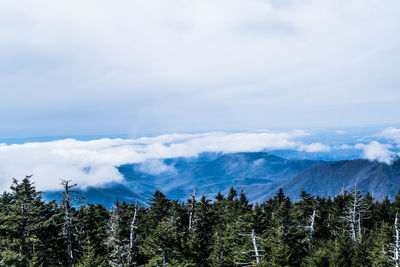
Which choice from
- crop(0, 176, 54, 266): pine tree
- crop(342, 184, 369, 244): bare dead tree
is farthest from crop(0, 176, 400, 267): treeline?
crop(342, 184, 369, 244): bare dead tree

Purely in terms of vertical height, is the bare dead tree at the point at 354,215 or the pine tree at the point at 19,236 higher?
the pine tree at the point at 19,236

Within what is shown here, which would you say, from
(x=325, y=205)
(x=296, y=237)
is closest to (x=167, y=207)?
(x=296, y=237)

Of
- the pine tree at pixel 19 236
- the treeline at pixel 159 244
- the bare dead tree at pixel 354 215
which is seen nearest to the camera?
the pine tree at pixel 19 236

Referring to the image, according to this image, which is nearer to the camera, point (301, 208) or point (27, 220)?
point (27, 220)

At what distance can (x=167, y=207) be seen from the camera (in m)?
58.5

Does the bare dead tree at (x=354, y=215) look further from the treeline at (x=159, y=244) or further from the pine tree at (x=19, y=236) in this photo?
the pine tree at (x=19, y=236)

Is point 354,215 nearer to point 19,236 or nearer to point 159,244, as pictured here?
point 159,244

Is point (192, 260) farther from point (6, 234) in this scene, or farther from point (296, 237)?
point (6, 234)

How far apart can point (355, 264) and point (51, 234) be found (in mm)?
40408

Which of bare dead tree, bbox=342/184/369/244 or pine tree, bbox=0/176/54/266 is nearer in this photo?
pine tree, bbox=0/176/54/266

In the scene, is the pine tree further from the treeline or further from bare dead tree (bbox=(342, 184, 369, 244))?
bare dead tree (bbox=(342, 184, 369, 244))

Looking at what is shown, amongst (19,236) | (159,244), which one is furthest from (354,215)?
(19,236)

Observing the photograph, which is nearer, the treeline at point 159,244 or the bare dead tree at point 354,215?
the treeline at point 159,244

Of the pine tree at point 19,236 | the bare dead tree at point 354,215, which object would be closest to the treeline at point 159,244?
the pine tree at point 19,236
